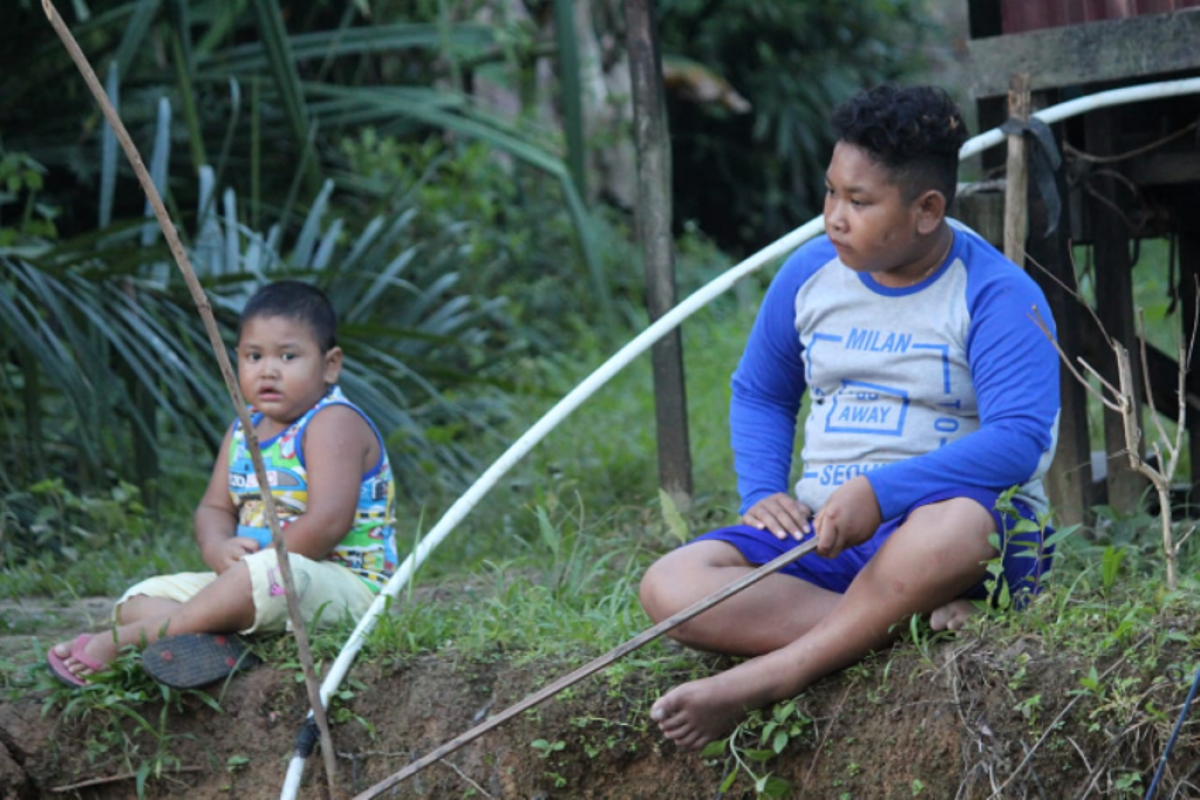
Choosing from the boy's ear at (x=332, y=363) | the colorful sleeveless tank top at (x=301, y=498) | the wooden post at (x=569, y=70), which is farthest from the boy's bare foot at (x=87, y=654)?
the wooden post at (x=569, y=70)

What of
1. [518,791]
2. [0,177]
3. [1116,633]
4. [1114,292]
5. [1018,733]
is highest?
[0,177]

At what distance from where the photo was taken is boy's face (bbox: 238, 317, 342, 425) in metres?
3.30

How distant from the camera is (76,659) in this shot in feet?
10.3

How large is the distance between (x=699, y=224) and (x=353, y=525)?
7015mm

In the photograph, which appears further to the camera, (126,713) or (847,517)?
(126,713)

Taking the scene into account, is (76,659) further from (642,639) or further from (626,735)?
(642,639)

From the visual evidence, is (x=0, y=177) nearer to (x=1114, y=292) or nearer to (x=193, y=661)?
(x=193, y=661)

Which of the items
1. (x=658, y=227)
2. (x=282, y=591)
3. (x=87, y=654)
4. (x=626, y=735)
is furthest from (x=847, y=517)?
(x=87, y=654)

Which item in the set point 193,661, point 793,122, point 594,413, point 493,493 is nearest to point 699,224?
point 793,122

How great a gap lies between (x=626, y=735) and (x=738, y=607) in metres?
0.37

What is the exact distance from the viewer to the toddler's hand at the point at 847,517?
2537 mm

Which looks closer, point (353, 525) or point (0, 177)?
point (353, 525)

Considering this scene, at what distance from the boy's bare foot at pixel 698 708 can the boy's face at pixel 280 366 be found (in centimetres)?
120

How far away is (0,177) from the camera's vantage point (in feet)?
17.7
